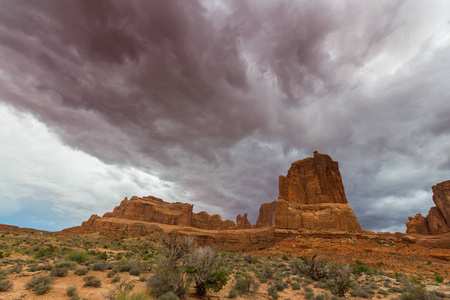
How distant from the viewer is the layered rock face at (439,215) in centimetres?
6856

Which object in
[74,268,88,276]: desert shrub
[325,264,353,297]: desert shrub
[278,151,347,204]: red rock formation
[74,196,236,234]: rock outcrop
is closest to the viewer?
[74,268,88,276]: desert shrub

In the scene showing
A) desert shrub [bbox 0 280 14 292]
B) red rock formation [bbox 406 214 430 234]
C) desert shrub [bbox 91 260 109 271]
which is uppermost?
red rock formation [bbox 406 214 430 234]

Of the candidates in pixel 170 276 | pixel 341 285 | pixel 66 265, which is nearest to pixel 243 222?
pixel 341 285

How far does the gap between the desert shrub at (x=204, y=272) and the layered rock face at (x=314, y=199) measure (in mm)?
47098

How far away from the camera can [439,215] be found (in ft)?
234

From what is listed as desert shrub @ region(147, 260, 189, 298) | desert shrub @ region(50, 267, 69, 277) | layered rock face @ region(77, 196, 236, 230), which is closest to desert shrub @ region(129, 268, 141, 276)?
desert shrub @ region(50, 267, 69, 277)

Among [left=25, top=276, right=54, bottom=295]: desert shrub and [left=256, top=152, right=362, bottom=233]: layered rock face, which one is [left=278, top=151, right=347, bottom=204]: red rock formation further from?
[left=25, top=276, right=54, bottom=295]: desert shrub

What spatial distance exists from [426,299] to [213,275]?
13354mm

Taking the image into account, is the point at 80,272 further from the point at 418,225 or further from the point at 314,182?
the point at 418,225

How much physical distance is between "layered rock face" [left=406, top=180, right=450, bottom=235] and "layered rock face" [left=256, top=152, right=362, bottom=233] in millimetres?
43334

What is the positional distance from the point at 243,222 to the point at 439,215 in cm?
8746

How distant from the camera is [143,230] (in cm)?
7975

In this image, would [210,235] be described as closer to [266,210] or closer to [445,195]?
[266,210]

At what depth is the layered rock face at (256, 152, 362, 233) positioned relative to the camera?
51.7m
